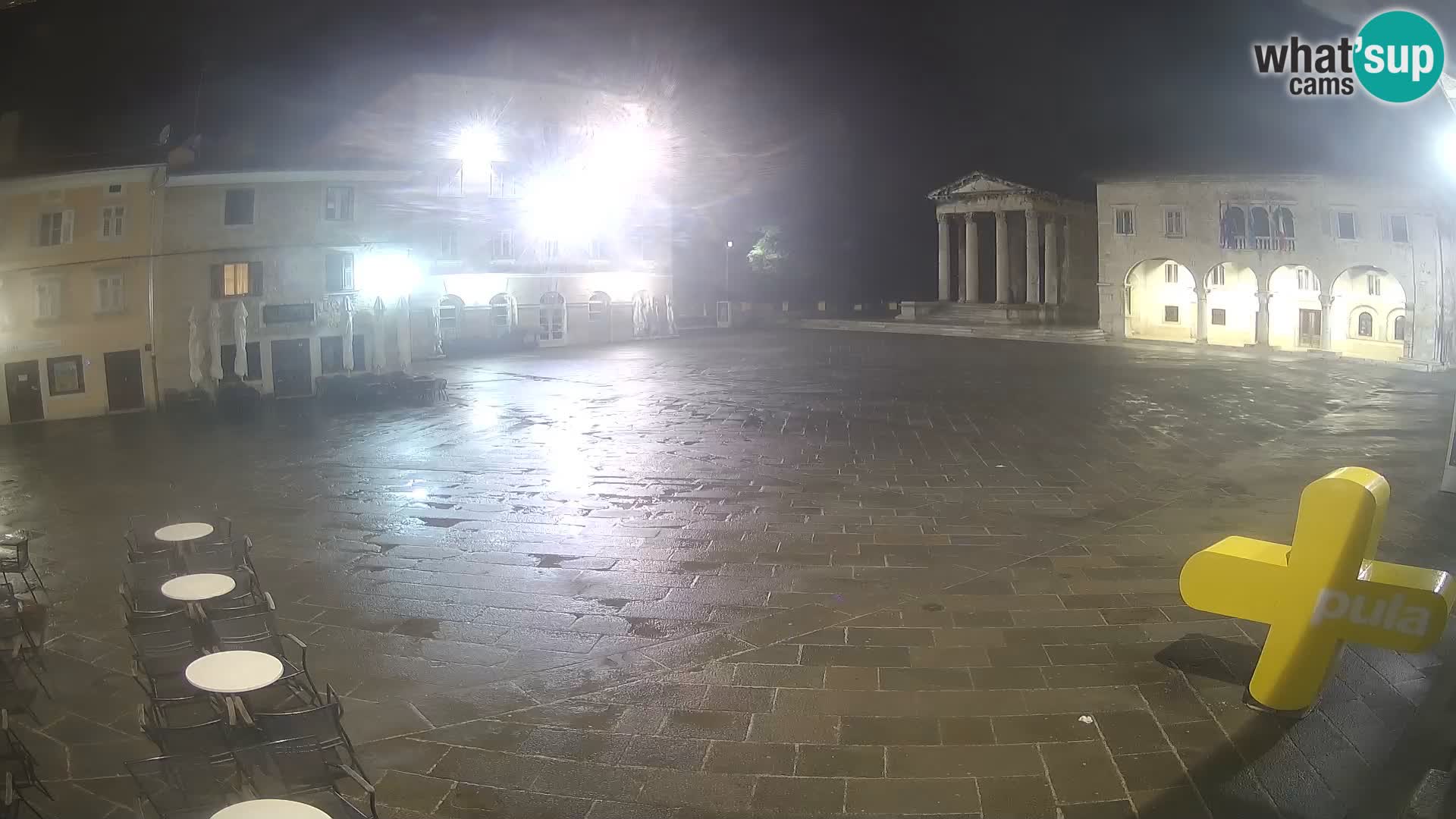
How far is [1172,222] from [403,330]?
27055 mm

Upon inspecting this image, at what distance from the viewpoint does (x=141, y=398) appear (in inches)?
607

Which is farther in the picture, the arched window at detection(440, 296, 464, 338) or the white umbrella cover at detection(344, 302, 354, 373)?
the arched window at detection(440, 296, 464, 338)

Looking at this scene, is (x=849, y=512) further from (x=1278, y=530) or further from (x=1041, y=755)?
(x=1041, y=755)

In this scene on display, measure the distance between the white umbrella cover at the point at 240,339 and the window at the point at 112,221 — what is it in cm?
219

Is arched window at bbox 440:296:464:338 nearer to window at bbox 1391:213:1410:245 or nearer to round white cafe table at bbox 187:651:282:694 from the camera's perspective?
round white cafe table at bbox 187:651:282:694

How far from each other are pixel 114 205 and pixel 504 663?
11.5 metres

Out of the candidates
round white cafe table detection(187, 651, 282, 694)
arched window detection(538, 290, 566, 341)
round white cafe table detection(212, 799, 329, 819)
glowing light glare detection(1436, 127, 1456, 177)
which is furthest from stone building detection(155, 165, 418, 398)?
glowing light glare detection(1436, 127, 1456, 177)

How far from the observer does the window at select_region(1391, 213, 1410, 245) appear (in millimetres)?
26781

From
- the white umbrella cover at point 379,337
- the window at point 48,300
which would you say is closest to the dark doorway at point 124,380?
the window at point 48,300

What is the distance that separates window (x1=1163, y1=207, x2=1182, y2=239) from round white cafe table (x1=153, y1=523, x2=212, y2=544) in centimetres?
3372

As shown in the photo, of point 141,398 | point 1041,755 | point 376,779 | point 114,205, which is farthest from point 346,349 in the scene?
point 1041,755

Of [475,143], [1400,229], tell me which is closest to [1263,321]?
[1400,229]

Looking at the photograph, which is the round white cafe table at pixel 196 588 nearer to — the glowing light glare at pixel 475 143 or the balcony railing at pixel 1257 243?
the glowing light glare at pixel 475 143

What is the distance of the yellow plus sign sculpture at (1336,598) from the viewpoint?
5.24 m
